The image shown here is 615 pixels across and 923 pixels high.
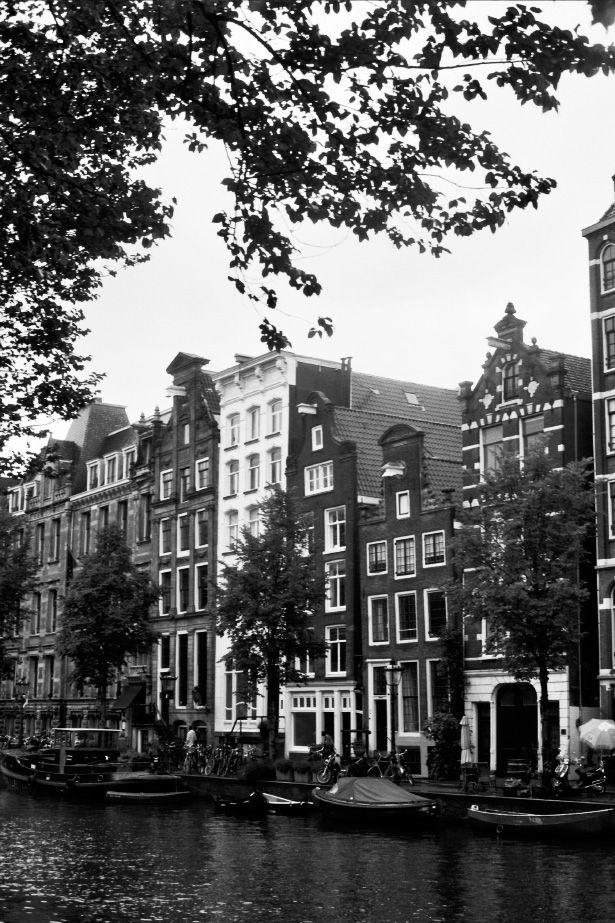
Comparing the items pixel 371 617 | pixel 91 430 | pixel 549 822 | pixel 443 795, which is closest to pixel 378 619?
pixel 371 617

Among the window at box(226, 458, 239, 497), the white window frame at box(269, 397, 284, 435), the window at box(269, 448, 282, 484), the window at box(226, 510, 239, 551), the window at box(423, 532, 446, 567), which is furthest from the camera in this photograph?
the window at box(226, 458, 239, 497)

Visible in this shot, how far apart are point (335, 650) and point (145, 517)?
22.6 meters

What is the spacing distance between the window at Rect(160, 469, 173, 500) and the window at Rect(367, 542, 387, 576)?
68.9ft

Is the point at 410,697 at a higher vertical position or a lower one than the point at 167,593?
lower

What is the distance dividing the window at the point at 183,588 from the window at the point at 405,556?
20.1m

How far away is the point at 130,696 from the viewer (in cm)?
7344

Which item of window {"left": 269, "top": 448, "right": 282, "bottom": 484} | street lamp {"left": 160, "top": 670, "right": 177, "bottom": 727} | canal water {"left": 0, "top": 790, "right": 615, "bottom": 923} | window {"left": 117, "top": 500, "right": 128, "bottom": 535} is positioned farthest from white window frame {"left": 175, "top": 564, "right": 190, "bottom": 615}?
canal water {"left": 0, "top": 790, "right": 615, "bottom": 923}

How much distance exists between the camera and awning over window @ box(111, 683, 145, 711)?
2862 inches

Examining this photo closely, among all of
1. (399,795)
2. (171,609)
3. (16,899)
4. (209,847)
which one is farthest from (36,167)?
(171,609)

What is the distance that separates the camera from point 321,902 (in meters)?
23.7

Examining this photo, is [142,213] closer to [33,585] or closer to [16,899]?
[16,899]

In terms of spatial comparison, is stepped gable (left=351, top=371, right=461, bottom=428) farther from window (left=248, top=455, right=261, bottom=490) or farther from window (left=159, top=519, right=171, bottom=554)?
window (left=159, top=519, right=171, bottom=554)

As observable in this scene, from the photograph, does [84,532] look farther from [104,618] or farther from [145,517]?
[104,618]

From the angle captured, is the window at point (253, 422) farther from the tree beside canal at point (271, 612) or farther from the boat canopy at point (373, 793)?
the boat canopy at point (373, 793)
